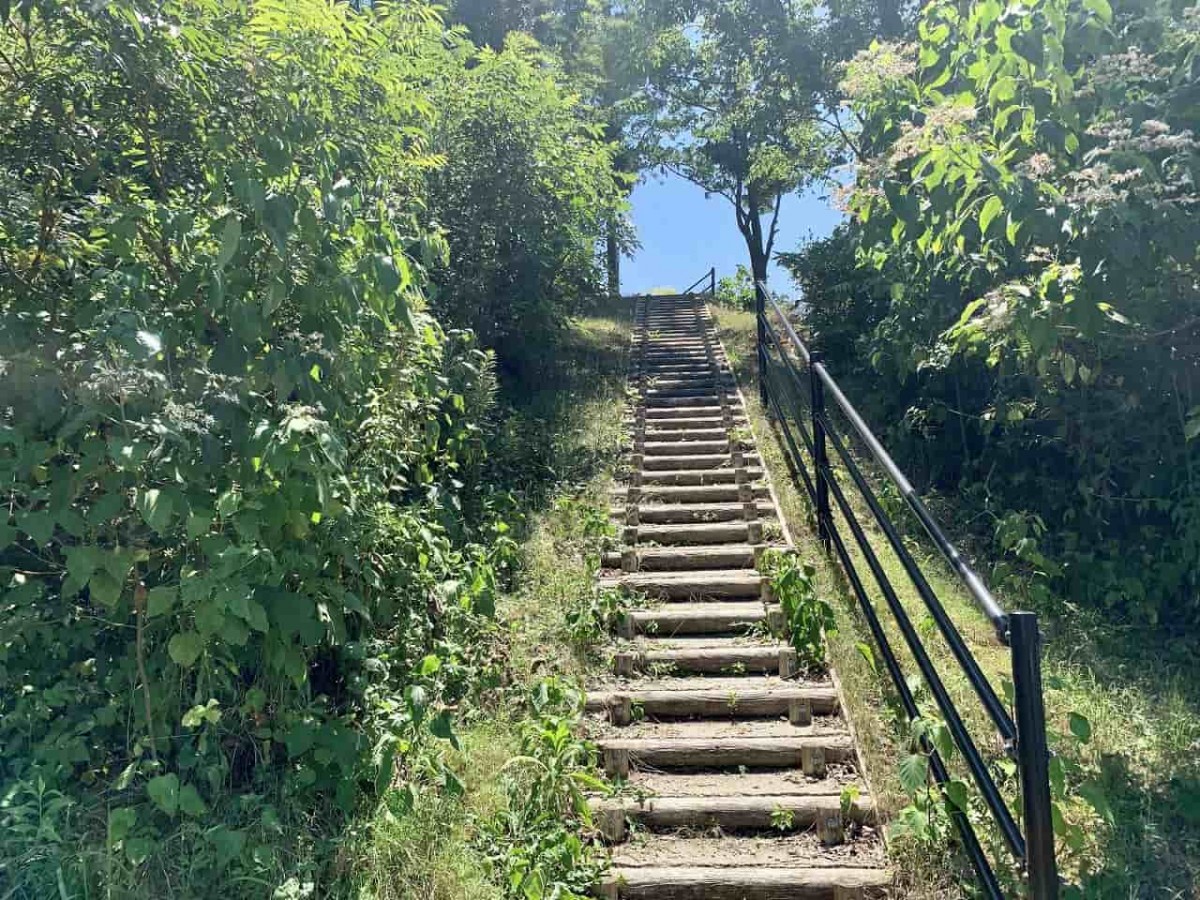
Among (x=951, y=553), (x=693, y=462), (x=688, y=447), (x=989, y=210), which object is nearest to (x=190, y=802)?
(x=951, y=553)

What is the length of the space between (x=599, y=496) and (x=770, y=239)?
18761mm

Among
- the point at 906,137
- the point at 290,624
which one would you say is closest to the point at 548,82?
the point at 906,137

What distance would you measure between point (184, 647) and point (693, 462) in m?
4.44

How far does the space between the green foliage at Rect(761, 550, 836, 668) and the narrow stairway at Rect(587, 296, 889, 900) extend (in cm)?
7

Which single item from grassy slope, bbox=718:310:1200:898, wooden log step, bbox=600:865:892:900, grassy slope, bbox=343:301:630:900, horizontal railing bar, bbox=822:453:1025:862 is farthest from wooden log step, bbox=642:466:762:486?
wooden log step, bbox=600:865:892:900

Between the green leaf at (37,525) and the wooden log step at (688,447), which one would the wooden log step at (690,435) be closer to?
the wooden log step at (688,447)

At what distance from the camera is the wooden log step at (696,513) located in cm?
517

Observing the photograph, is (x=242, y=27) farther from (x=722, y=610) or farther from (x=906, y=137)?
(x=722, y=610)

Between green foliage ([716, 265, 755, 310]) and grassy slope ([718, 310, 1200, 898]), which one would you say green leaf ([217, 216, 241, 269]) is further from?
green foliage ([716, 265, 755, 310])

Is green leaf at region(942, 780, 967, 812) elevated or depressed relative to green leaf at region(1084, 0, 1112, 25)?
depressed

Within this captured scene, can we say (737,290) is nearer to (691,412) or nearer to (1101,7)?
(691,412)

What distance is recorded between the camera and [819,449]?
4.59 meters

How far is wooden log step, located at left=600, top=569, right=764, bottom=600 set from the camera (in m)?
4.24

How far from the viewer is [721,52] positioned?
16.0 meters
